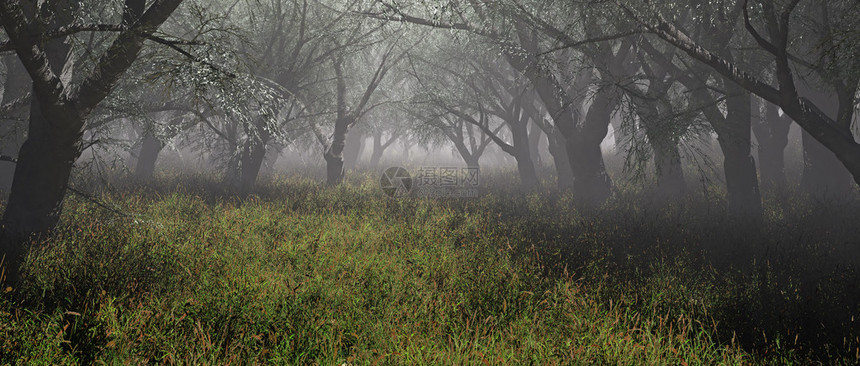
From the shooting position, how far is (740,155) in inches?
366

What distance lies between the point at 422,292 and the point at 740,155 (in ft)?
28.8

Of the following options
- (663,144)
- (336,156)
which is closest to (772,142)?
(663,144)

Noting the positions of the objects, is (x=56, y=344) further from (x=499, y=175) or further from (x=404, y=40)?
(x=499, y=175)

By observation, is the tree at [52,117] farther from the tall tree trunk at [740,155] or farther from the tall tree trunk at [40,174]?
the tall tree trunk at [740,155]

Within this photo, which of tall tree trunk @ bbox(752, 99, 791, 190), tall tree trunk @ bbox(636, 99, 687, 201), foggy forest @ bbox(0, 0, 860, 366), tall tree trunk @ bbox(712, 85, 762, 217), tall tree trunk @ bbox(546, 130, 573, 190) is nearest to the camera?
foggy forest @ bbox(0, 0, 860, 366)

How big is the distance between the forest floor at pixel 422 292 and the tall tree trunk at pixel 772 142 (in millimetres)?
6276

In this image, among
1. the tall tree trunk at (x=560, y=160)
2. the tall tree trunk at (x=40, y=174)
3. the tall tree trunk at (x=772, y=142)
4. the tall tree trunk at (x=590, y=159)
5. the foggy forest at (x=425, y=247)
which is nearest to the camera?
the foggy forest at (x=425, y=247)

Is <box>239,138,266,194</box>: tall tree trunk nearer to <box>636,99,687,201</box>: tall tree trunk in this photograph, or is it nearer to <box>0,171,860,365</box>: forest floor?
<box>0,171,860,365</box>: forest floor

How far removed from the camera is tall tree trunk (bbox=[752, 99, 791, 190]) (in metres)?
13.2

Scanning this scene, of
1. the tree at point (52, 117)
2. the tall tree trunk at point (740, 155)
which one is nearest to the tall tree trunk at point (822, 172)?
the tall tree trunk at point (740, 155)

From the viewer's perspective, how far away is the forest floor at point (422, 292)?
296cm

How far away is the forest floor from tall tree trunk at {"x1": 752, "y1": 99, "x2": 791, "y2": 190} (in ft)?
20.6

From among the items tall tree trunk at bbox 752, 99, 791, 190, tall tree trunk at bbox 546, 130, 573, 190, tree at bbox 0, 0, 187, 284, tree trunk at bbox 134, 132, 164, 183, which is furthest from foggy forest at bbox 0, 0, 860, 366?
tree trunk at bbox 134, 132, 164, 183

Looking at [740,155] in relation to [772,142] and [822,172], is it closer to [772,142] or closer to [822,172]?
[822,172]
